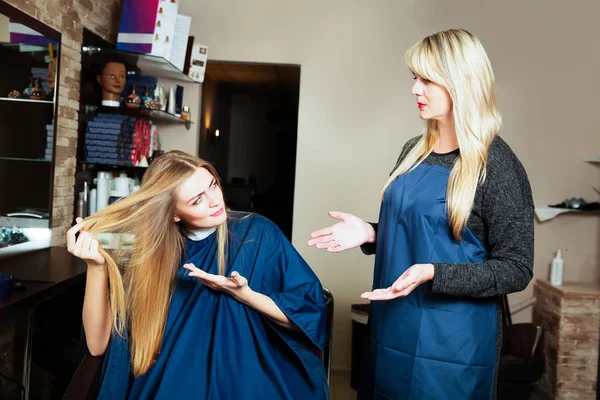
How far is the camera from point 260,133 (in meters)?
5.50

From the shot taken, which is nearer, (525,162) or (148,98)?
(148,98)

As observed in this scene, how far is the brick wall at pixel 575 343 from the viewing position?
3.44m

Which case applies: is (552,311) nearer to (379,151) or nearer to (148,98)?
(379,151)

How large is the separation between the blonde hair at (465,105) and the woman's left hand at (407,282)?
16 cm

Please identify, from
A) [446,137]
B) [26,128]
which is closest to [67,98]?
A: [26,128]

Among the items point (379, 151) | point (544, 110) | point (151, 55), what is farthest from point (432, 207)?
point (544, 110)

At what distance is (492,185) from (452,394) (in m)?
0.51

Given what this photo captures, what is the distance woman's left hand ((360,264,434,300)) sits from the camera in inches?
52.6

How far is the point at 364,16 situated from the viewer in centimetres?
399

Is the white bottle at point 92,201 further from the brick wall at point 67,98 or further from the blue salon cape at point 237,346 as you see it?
the blue salon cape at point 237,346

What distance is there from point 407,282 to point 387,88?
9.27 feet

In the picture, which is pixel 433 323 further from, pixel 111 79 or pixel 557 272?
pixel 557 272

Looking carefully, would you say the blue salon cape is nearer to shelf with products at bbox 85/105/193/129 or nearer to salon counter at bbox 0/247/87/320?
salon counter at bbox 0/247/87/320

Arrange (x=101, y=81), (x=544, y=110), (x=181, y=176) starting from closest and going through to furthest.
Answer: (x=181, y=176) < (x=101, y=81) < (x=544, y=110)
